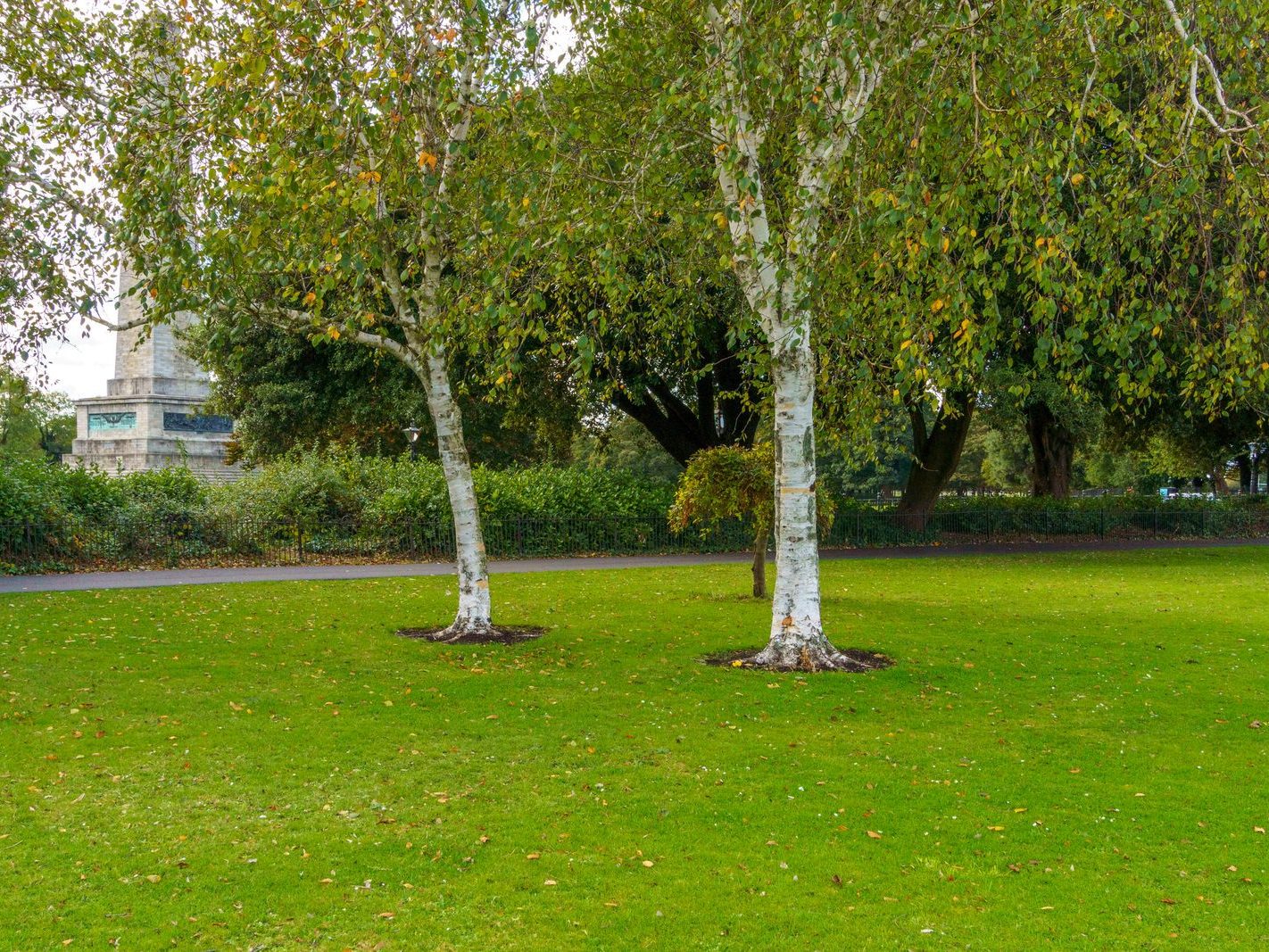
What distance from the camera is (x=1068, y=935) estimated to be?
4836 millimetres

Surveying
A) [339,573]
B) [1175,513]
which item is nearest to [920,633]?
[339,573]

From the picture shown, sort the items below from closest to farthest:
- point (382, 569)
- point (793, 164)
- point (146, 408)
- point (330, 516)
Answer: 1. point (793, 164)
2. point (382, 569)
3. point (330, 516)
4. point (146, 408)

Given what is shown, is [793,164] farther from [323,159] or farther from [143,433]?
[143,433]

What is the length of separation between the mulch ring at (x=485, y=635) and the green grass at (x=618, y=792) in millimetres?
283

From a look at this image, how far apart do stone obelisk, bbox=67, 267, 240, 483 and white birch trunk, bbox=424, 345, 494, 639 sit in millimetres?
20762

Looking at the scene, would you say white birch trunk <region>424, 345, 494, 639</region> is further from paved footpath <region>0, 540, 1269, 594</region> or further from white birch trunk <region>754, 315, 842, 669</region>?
paved footpath <region>0, 540, 1269, 594</region>

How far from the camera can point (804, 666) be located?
36.0 ft

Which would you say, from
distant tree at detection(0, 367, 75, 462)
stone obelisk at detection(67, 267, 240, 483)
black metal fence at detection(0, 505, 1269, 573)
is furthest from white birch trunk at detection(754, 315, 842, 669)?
distant tree at detection(0, 367, 75, 462)

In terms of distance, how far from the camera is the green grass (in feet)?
16.3

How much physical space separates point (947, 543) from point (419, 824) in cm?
2650

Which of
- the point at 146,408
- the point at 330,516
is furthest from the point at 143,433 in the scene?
the point at 330,516

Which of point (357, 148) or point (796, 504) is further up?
point (357, 148)

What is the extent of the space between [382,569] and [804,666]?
41.6 ft

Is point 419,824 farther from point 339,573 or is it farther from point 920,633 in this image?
point 339,573
